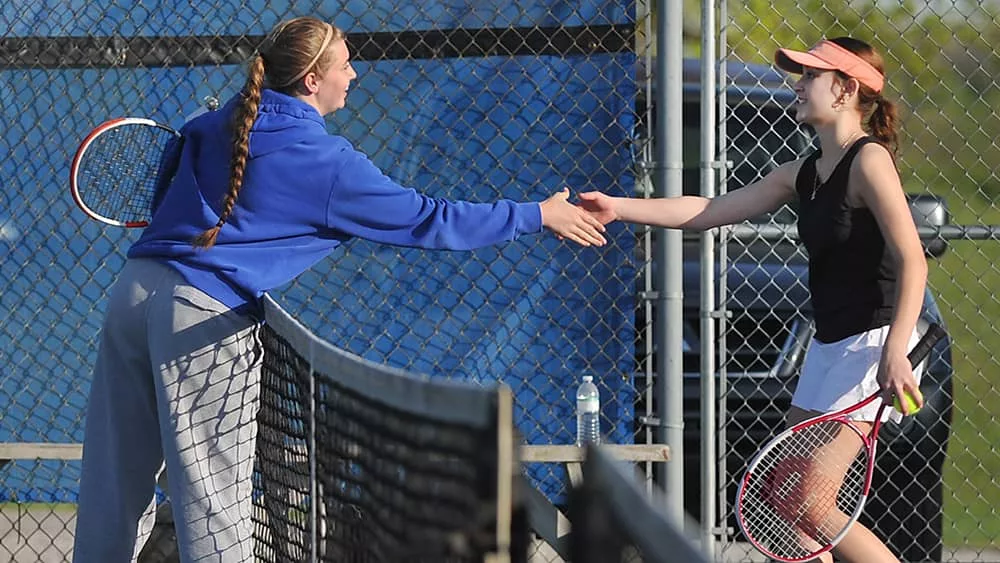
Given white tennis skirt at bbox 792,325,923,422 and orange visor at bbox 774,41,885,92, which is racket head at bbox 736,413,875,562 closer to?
white tennis skirt at bbox 792,325,923,422

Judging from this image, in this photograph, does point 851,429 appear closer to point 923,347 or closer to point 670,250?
point 923,347

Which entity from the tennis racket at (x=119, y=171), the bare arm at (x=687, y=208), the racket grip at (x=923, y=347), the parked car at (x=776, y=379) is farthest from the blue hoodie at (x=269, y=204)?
the parked car at (x=776, y=379)

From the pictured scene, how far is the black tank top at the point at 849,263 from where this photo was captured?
4316mm

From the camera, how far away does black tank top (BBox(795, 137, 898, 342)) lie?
4.32 meters

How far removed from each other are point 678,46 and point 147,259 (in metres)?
2.13

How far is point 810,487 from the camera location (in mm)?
4336

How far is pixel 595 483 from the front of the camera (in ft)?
5.82

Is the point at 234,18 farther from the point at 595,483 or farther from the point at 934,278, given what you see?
the point at 934,278

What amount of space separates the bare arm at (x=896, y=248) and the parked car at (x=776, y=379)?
112 cm

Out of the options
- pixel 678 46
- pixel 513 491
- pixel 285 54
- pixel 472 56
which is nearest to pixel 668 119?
pixel 678 46

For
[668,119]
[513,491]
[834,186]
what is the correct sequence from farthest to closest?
[668,119] → [834,186] → [513,491]

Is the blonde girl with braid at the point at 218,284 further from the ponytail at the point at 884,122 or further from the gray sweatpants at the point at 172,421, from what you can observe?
the ponytail at the point at 884,122

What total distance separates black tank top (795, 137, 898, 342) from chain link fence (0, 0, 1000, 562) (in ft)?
2.82

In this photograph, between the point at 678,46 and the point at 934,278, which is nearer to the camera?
the point at 678,46
